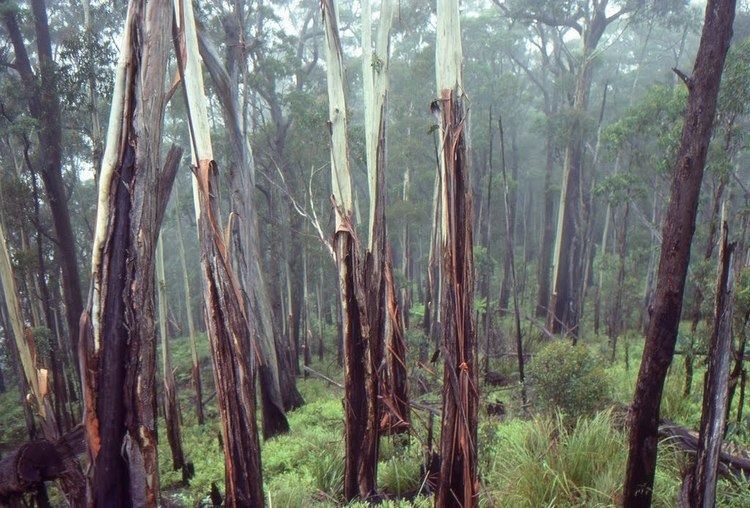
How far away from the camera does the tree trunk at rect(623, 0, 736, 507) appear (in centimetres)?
329

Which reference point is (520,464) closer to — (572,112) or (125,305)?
(125,305)

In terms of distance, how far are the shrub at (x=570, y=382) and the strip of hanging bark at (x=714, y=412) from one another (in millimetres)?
2879

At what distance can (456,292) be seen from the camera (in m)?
2.78

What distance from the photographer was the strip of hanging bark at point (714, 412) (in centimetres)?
281

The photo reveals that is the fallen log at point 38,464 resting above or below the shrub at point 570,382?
above

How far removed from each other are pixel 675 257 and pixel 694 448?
8.05 ft

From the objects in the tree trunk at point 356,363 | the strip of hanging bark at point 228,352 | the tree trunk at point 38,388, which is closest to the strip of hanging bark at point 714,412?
the tree trunk at point 356,363

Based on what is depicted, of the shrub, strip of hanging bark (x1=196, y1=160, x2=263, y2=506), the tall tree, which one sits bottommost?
the shrub

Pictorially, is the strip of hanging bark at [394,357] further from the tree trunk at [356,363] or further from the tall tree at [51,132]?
the tall tree at [51,132]

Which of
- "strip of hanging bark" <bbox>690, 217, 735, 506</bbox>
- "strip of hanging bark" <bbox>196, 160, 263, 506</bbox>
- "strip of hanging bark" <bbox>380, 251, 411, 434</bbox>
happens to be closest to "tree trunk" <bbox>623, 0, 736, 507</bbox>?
"strip of hanging bark" <bbox>690, 217, 735, 506</bbox>

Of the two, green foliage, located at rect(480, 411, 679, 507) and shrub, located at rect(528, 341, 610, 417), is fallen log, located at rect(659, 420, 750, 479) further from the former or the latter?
shrub, located at rect(528, 341, 610, 417)

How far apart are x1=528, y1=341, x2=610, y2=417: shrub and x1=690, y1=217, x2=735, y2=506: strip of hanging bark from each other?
9.45 ft

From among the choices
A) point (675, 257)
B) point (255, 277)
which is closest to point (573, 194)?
point (255, 277)

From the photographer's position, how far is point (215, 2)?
504 inches
